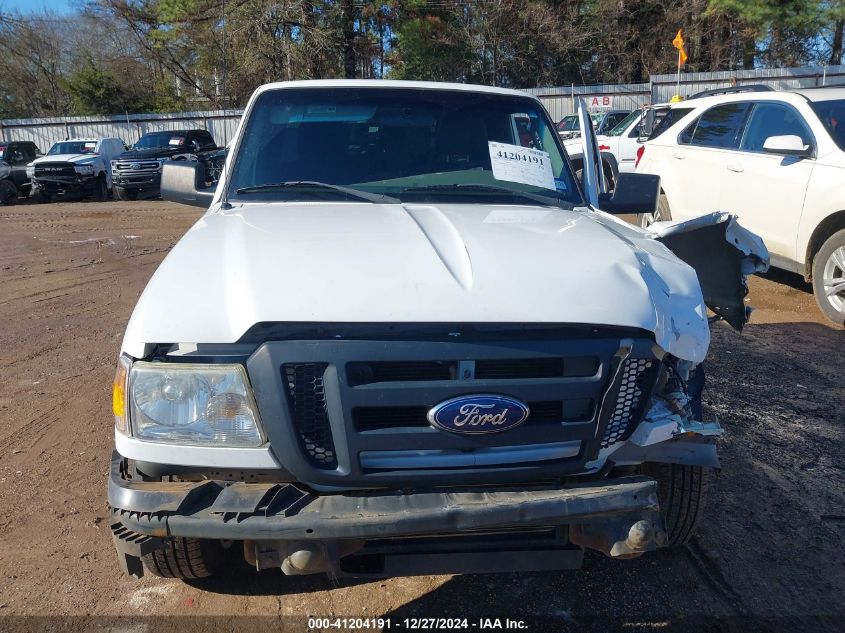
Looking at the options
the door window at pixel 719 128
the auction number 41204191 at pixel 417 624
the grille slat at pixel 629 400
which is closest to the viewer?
the grille slat at pixel 629 400

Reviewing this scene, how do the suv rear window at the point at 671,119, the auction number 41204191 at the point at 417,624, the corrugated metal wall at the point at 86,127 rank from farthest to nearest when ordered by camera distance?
the corrugated metal wall at the point at 86,127, the suv rear window at the point at 671,119, the auction number 41204191 at the point at 417,624

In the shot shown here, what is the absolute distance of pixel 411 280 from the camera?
2.24 metres

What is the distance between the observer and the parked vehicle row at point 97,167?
1986 centimetres

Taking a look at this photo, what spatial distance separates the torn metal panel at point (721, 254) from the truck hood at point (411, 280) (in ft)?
1.70

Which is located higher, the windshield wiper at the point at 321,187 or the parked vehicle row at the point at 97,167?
the windshield wiper at the point at 321,187

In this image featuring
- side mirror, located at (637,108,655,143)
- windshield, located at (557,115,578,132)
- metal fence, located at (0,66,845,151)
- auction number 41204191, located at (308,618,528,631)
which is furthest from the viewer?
metal fence, located at (0,66,845,151)

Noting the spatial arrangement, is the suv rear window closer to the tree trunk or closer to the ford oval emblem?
the ford oval emblem

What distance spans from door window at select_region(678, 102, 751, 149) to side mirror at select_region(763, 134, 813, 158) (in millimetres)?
982

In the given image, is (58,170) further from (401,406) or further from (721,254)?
(401,406)

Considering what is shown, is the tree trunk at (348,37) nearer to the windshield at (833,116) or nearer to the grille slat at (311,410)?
the windshield at (833,116)

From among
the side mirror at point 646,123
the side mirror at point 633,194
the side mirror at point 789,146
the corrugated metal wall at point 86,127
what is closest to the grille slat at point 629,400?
the side mirror at point 633,194

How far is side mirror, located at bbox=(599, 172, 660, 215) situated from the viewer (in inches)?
151

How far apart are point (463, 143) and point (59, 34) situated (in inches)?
1830

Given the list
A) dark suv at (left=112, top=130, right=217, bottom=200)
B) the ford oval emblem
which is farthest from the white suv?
dark suv at (left=112, top=130, right=217, bottom=200)
